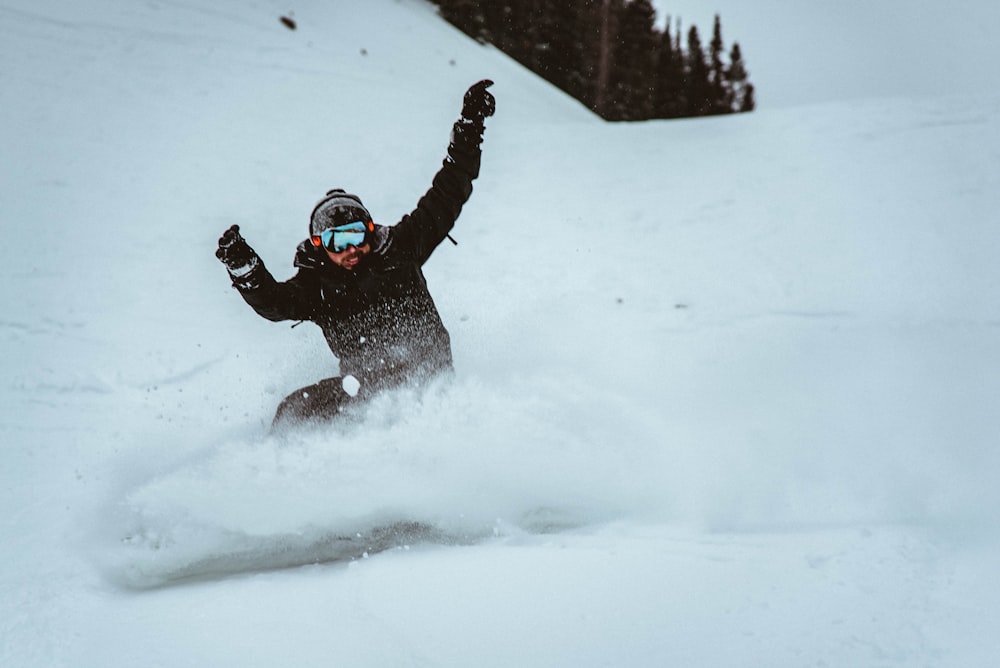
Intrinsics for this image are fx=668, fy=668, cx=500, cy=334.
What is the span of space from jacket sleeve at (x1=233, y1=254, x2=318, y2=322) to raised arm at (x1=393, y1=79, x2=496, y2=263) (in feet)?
2.06

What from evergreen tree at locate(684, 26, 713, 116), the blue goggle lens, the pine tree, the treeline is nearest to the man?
the blue goggle lens

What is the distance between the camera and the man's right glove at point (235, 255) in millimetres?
3209

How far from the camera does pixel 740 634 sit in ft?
7.30

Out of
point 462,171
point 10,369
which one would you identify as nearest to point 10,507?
point 10,369

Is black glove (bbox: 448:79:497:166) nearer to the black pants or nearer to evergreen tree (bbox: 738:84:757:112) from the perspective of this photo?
the black pants

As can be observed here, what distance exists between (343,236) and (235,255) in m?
0.52

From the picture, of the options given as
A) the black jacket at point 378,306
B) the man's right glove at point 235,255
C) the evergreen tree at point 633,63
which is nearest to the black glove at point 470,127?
the black jacket at point 378,306

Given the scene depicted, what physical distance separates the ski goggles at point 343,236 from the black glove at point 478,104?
955 millimetres

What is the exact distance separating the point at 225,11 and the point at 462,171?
39.8ft

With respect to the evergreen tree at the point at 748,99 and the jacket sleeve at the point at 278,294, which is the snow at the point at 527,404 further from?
the evergreen tree at the point at 748,99

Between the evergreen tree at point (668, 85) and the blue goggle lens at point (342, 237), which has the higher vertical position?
the evergreen tree at point (668, 85)

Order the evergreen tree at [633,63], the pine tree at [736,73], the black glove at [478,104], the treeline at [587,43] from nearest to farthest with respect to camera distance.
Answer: the black glove at [478,104] → the treeline at [587,43] → the evergreen tree at [633,63] → the pine tree at [736,73]

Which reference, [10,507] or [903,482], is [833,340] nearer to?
[903,482]

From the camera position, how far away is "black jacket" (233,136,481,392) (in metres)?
3.51
